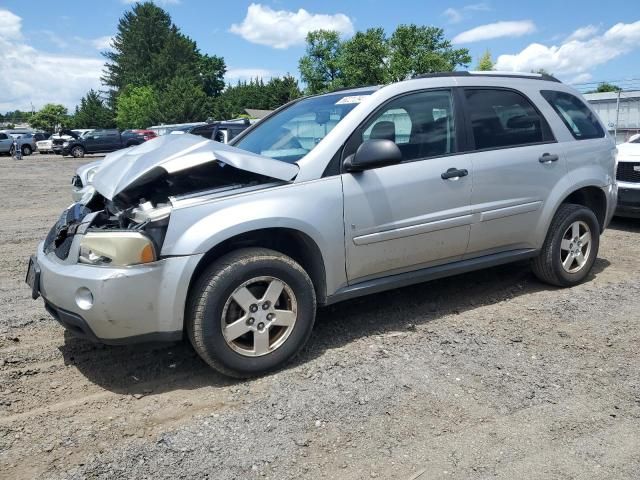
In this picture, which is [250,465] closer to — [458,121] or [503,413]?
[503,413]

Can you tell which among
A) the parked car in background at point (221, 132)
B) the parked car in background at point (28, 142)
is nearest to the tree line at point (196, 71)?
the parked car in background at point (28, 142)

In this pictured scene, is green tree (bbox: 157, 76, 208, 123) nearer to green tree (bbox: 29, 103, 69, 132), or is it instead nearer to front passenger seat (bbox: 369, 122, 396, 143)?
green tree (bbox: 29, 103, 69, 132)

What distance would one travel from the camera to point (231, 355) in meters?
3.35

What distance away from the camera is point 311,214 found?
3.59 m

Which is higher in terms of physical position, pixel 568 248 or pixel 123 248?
pixel 123 248

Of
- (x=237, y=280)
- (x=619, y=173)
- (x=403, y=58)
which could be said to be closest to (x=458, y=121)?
(x=237, y=280)

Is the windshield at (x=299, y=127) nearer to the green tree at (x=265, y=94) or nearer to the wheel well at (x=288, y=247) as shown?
the wheel well at (x=288, y=247)

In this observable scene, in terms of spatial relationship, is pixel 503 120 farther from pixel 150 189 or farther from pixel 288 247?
pixel 150 189

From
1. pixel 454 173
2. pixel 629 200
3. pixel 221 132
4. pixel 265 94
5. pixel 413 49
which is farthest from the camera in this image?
pixel 265 94

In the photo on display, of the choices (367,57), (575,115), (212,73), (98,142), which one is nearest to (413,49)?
(367,57)

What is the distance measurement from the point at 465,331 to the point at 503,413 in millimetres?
1159

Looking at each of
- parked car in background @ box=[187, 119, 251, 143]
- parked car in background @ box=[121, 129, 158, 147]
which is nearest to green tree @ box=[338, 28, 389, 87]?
parked car in background @ box=[121, 129, 158, 147]

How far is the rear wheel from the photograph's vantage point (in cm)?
Answer: 3428

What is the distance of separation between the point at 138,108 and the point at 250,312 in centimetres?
7829
